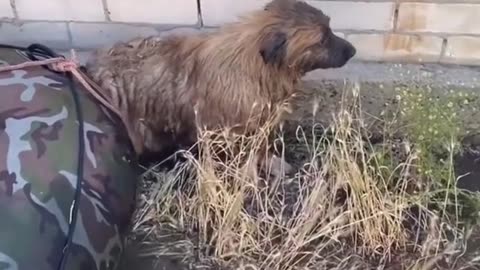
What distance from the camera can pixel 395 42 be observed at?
3.62m

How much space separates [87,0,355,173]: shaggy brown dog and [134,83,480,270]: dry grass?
0.14 metres

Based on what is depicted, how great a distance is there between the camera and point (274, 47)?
10.3 ft

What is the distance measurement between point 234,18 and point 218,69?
0.41 metres

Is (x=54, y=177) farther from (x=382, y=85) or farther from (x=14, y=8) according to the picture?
(x=382, y=85)

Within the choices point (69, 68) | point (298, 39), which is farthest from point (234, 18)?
point (69, 68)

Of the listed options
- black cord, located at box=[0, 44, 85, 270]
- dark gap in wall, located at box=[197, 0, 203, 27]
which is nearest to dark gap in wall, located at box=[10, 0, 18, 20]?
black cord, located at box=[0, 44, 85, 270]

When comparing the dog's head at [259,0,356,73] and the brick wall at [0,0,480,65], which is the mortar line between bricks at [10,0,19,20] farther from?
the dog's head at [259,0,356,73]

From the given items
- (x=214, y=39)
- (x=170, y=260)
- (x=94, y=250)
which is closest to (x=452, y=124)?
(x=214, y=39)

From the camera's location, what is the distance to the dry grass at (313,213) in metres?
3.09

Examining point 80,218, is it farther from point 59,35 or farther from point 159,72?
point 59,35

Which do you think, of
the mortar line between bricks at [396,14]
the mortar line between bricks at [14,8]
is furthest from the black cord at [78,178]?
the mortar line between bricks at [396,14]

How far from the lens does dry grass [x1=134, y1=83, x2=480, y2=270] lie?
3090 mm

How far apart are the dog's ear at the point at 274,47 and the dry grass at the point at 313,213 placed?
0.26 metres

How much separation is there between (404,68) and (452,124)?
408mm
